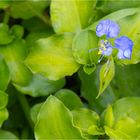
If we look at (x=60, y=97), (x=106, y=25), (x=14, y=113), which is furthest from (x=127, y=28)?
(x=14, y=113)

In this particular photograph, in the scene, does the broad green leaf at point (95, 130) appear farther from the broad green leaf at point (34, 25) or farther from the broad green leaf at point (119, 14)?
the broad green leaf at point (34, 25)

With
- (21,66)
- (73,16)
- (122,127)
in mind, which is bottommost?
(122,127)

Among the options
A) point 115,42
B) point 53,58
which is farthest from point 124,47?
point 53,58

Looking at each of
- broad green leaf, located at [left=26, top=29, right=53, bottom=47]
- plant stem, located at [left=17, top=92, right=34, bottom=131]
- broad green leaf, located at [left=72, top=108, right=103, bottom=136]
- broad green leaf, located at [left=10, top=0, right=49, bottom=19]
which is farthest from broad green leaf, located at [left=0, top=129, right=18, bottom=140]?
broad green leaf, located at [left=10, top=0, right=49, bottom=19]

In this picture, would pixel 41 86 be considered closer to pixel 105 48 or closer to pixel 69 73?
pixel 69 73

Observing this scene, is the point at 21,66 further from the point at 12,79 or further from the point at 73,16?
the point at 73,16
